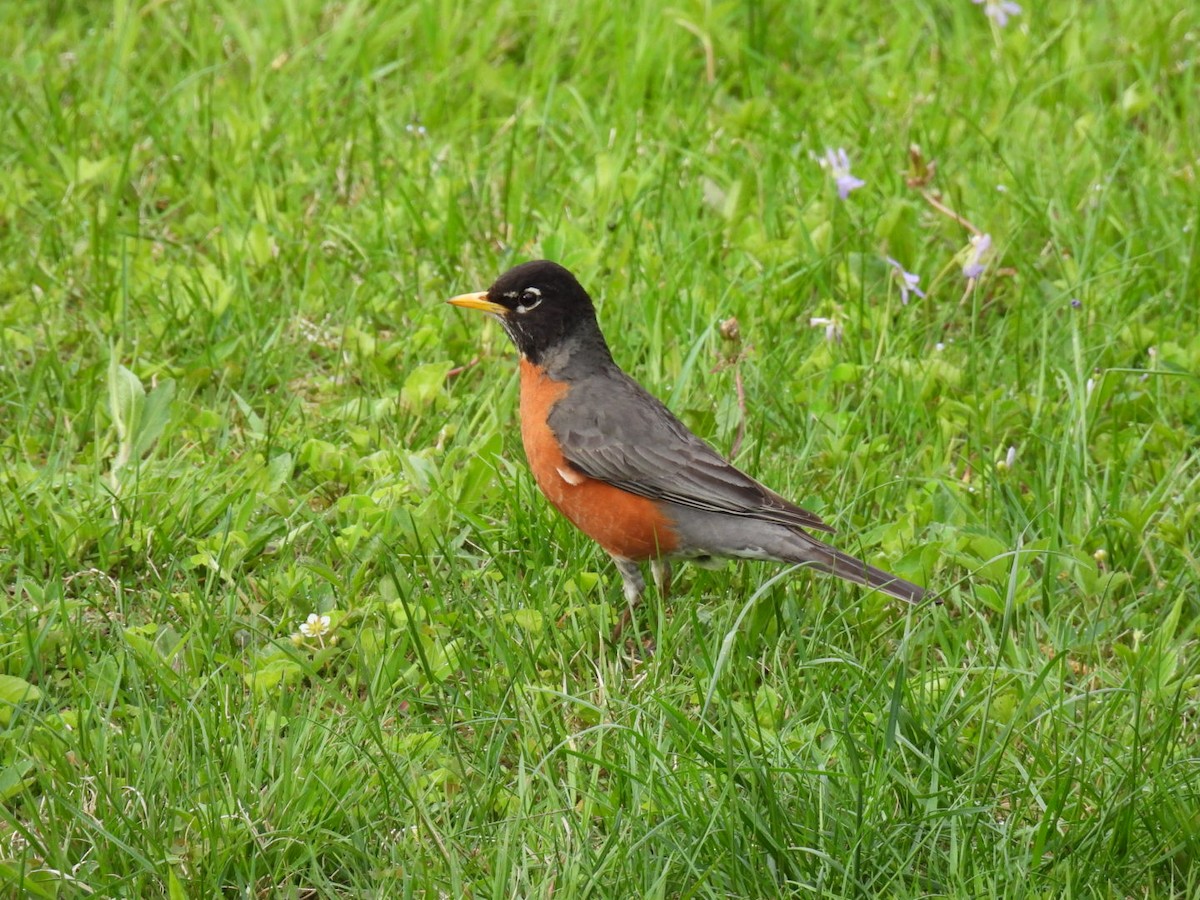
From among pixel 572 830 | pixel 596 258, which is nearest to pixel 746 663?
pixel 572 830

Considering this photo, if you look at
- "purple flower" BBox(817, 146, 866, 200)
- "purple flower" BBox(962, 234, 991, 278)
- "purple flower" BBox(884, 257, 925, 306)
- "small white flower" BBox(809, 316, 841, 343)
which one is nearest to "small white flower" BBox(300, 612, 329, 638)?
"small white flower" BBox(809, 316, 841, 343)

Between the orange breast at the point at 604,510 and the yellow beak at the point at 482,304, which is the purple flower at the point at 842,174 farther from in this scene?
the orange breast at the point at 604,510

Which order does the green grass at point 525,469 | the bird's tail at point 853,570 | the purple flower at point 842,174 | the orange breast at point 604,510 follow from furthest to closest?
the purple flower at point 842,174
the orange breast at point 604,510
the bird's tail at point 853,570
the green grass at point 525,469

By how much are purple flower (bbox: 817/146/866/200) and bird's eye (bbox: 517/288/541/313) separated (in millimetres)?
1488

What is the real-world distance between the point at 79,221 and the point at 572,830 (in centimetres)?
355

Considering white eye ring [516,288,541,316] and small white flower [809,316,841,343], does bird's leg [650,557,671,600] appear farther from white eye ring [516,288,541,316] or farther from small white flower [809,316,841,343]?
small white flower [809,316,841,343]

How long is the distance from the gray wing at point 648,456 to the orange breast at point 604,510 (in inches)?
1.3

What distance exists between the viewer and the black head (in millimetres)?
4809

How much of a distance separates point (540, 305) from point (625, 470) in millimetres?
662

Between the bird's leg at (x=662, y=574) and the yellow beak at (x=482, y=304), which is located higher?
the yellow beak at (x=482, y=304)

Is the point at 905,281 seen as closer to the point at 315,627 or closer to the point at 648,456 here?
the point at 648,456

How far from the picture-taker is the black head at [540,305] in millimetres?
4809

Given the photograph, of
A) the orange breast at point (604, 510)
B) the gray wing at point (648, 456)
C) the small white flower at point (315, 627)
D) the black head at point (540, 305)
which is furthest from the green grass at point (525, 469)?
the black head at point (540, 305)

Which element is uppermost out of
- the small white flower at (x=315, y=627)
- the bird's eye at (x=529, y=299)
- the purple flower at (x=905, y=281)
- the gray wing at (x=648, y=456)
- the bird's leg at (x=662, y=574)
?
the bird's eye at (x=529, y=299)
